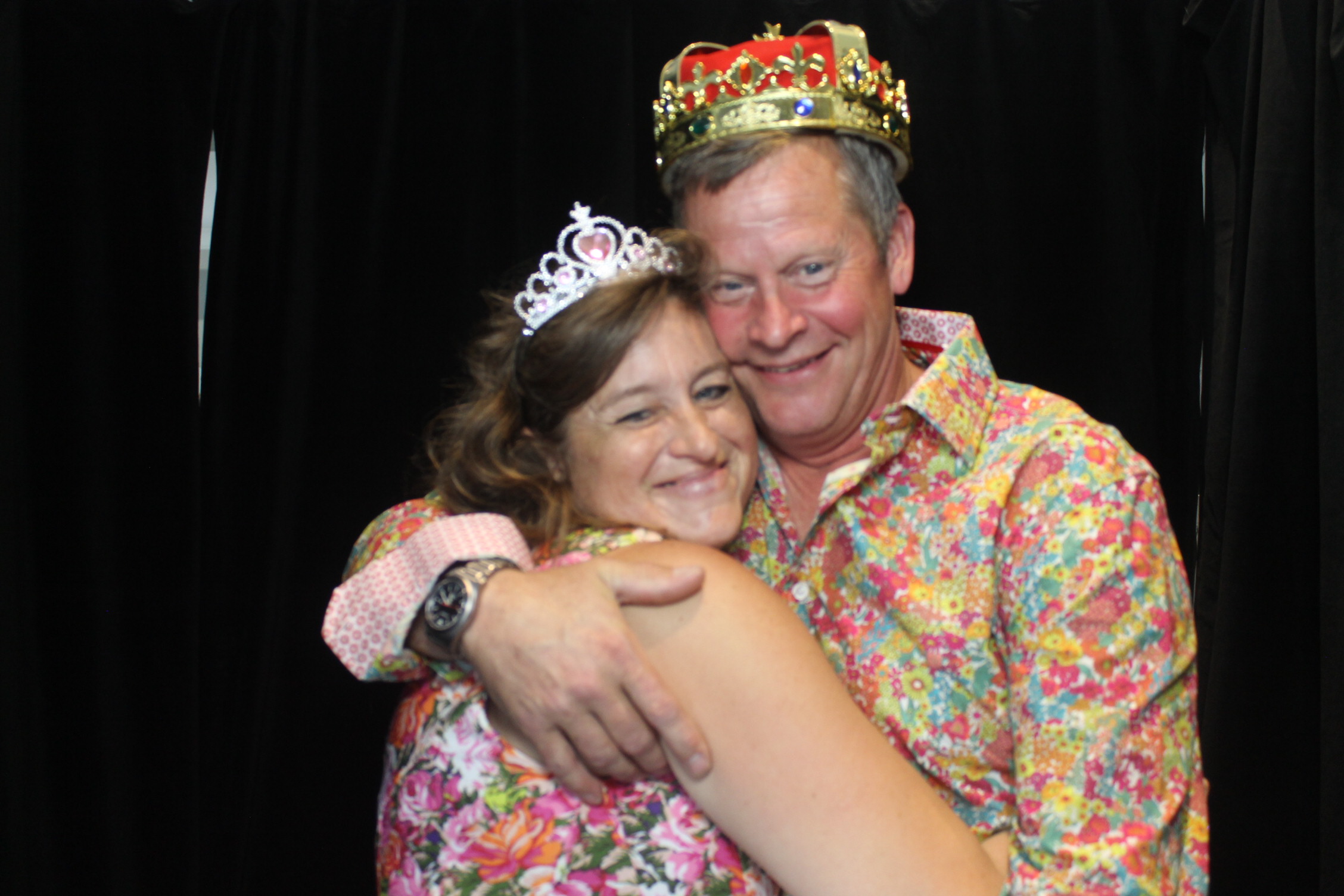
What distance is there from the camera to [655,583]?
A: 3.72ft

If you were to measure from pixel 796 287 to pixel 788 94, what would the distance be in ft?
0.98

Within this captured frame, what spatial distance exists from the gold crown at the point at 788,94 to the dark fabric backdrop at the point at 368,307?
0.67 m

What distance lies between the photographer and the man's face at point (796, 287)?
1612 millimetres

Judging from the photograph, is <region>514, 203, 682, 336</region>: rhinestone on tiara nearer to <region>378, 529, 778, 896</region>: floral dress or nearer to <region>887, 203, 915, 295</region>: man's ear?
<region>887, 203, 915, 295</region>: man's ear

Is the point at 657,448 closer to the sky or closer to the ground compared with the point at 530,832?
closer to the sky

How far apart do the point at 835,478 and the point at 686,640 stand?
1.66ft

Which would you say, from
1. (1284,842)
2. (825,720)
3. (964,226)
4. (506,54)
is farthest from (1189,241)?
(825,720)

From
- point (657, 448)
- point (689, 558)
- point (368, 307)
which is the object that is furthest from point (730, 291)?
point (368, 307)

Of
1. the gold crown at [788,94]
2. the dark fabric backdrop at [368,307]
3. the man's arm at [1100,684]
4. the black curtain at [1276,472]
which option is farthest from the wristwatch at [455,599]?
the black curtain at [1276,472]

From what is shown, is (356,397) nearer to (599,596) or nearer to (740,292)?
(740,292)

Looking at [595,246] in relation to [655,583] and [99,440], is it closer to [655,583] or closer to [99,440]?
[655,583]

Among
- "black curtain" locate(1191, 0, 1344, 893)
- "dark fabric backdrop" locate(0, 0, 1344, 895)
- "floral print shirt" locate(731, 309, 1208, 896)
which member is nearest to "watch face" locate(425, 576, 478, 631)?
"floral print shirt" locate(731, 309, 1208, 896)

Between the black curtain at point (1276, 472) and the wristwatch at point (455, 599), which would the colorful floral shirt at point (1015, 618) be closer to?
the wristwatch at point (455, 599)

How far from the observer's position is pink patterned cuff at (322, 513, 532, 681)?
126 centimetres
